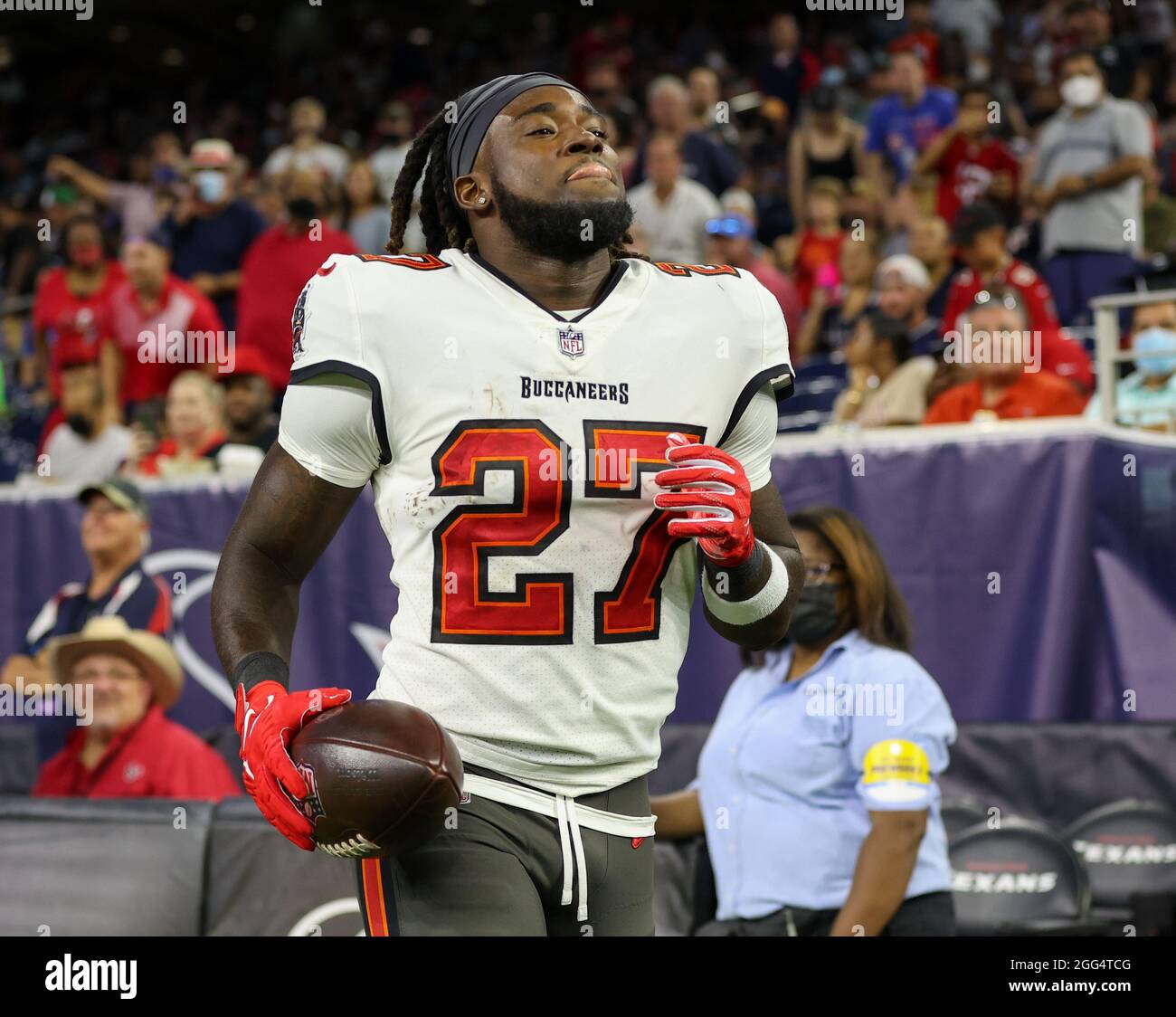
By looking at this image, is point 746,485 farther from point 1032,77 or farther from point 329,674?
point 1032,77

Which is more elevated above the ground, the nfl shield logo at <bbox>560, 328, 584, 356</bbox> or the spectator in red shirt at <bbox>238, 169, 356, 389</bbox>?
the spectator in red shirt at <bbox>238, 169, 356, 389</bbox>

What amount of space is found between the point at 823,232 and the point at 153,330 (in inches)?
150

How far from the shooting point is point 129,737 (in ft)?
18.6

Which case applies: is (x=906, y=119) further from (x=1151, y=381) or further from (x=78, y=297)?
(x=78, y=297)

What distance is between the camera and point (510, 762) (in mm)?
2387

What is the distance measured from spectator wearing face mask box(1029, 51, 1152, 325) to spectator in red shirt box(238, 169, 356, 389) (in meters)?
3.60

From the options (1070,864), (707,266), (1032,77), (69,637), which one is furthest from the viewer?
(1032,77)

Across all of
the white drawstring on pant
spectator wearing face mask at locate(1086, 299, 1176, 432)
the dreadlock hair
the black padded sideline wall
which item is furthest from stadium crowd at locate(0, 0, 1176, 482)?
the white drawstring on pant

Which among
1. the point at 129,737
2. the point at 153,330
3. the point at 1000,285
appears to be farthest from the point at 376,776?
the point at 153,330

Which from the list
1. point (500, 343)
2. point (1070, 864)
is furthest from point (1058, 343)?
point (500, 343)

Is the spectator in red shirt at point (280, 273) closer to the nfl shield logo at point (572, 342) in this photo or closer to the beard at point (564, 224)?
the beard at point (564, 224)

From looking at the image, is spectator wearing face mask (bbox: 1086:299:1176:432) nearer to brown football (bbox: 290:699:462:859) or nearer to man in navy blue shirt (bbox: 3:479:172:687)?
man in navy blue shirt (bbox: 3:479:172:687)

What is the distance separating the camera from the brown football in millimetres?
2205

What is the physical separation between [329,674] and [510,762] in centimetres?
457
